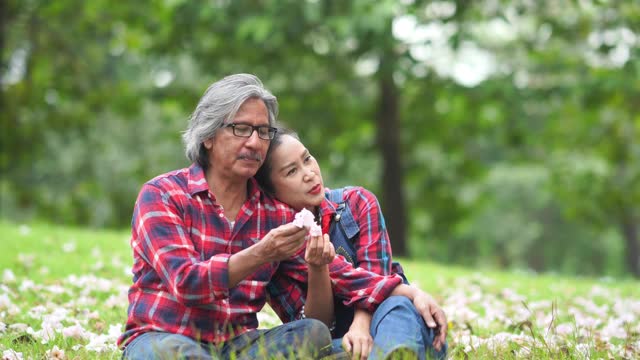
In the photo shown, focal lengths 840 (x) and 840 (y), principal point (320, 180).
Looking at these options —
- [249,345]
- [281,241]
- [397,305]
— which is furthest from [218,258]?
[397,305]

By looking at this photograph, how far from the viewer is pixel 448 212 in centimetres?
1694

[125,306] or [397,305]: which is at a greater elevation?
[397,305]

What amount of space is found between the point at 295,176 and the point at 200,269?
0.74 meters

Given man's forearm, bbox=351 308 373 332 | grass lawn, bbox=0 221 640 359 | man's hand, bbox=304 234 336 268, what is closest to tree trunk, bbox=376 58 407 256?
grass lawn, bbox=0 221 640 359

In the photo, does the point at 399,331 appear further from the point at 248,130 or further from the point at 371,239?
the point at 248,130

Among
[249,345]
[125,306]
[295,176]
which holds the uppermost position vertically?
[295,176]

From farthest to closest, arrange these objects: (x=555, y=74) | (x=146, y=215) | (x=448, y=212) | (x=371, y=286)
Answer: (x=448, y=212) < (x=555, y=74) < (x=371, y=286) < (x=146, y=215)

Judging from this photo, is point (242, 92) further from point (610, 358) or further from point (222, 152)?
point (610, 358)

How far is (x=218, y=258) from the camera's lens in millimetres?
3357

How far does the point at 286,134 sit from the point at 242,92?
39 cm

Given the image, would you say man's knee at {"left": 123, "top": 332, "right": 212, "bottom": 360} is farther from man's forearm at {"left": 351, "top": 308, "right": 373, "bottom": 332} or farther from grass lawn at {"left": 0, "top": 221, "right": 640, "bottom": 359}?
man's forearm at {"left": 351, "top": 308, "right": 373, "bottom": 332}

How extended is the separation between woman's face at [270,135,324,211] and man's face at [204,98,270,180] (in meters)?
0.15

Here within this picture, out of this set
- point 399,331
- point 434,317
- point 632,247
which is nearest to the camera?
point 399,331

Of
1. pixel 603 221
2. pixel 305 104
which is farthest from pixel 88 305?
pixel 603 221
